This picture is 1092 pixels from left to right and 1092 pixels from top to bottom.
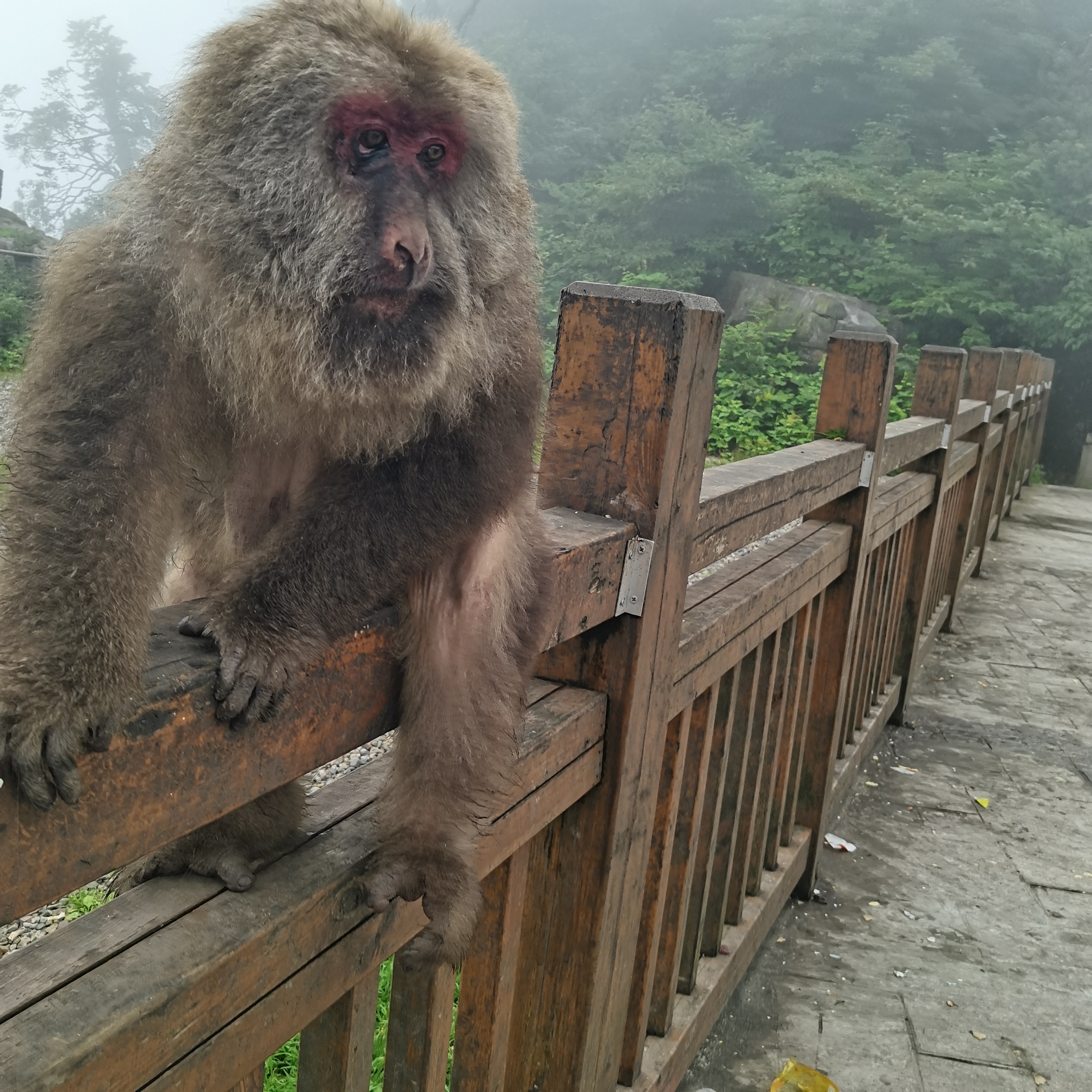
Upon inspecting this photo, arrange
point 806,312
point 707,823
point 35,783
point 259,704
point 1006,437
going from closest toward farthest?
1. point 35,783
2. point 259,704
3. point 707,823
4. point 1006,437
5. point 806,312

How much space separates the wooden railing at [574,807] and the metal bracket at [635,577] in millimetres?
14

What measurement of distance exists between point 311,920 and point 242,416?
2.38 feet

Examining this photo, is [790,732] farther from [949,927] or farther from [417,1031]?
[417,1031]

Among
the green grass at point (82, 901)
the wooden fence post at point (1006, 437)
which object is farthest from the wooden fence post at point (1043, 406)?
the green grass at point (82, 901)

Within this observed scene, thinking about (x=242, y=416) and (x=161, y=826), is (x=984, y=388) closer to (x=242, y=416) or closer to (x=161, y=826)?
(x=242, y=416)

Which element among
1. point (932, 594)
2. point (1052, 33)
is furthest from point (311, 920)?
point (1052, 33)

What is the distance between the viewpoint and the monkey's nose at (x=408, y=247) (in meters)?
1.40

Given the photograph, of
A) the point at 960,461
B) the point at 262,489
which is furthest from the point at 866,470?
the point at 960,461

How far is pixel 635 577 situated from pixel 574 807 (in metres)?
0.42

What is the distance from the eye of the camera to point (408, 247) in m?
1.40

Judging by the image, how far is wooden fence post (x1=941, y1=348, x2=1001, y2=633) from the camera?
6250 millimetres

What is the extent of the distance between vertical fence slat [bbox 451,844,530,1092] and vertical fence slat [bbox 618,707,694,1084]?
19.3 inches

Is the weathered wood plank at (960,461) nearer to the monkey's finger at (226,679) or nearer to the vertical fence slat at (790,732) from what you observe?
the vertical fence slat at (790,732)

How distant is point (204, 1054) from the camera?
1.02 meters
